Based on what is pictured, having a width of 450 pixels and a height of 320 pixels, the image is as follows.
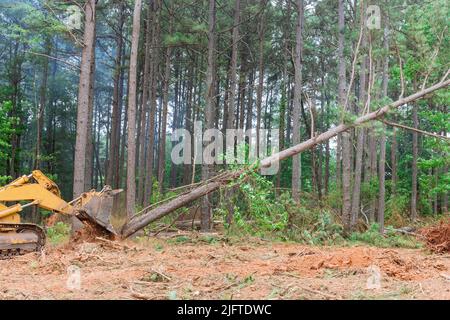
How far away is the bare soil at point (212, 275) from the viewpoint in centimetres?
636

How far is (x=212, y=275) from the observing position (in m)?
7.74

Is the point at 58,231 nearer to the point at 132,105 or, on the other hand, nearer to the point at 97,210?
the point at 132,105

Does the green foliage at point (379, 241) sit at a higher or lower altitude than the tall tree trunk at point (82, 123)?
lower

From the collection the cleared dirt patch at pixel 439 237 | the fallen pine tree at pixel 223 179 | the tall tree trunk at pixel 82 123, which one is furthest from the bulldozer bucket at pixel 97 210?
the cleared dirt patch at pixel 439 237

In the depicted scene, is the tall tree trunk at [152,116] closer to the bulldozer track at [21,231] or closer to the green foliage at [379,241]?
the green foliage at [379,241]

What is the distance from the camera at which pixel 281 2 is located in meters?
26.8

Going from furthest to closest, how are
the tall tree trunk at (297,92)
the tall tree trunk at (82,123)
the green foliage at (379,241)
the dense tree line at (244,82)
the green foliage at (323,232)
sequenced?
the tall tree trunk at (297,92)
the green foliage at (379,241)
the dense tree line at (244,82)
the green foliage at (323,232)
the tall tree trunk at (82,123)

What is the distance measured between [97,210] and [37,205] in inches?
51.1

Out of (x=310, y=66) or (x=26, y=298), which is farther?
(x=310, y=66)

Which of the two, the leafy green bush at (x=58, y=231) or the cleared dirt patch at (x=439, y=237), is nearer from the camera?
the cleared dirt patch at (x=439, y=237)

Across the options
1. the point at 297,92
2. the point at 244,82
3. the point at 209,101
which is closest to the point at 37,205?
the point at 209,101
